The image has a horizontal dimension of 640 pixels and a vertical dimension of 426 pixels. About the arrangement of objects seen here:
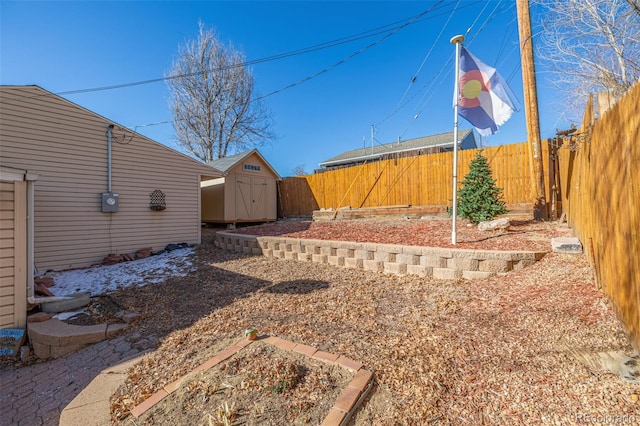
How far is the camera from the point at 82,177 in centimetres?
629

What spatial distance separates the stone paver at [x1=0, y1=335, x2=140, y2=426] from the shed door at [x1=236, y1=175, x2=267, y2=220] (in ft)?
27.2

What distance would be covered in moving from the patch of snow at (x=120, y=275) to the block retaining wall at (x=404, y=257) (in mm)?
2027

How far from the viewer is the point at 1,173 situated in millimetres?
3348

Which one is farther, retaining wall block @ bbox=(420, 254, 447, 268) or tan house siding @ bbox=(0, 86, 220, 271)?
tan house siding @ bbox=(0, 86, 220, 271)

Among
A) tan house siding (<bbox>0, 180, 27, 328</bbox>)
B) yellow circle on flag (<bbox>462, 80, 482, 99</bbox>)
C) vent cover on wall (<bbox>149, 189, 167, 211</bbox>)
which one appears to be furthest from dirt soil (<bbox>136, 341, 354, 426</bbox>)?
vent cover on wall (<bbox>149, 189, 167, 211</bbox>)

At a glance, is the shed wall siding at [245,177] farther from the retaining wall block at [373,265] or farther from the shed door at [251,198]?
the retaining wall block at [373,265]

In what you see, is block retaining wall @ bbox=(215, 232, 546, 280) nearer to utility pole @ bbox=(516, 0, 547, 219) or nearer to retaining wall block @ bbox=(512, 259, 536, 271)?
retaining wall block @ bbox=(512, 259, 536, 271)

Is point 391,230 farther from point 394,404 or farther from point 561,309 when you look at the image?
point 394,404

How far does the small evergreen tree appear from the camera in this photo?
5336 millimetres

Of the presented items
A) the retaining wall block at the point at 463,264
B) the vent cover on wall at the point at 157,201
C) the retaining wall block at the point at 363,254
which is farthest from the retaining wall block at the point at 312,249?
the vent cover on wall at the point at 157,201

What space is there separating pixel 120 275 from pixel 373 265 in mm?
5043

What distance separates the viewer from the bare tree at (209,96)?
51.8 ft

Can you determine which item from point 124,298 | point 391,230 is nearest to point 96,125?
point 124,298

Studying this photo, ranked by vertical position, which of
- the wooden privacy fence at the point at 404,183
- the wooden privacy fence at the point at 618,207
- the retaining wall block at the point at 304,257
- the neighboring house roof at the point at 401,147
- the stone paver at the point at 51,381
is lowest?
the stone paver at the point at 51,381
